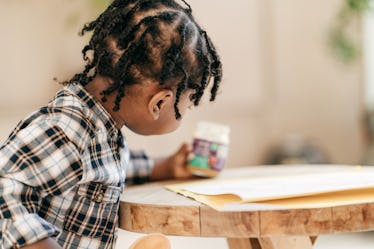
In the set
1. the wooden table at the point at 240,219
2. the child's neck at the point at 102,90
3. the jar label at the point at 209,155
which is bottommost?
the wooden table at the point at 240,219

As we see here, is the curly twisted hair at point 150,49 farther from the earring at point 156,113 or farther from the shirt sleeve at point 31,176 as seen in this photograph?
the shirt sleeve at point 31,176

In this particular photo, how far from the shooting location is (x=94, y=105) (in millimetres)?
1179

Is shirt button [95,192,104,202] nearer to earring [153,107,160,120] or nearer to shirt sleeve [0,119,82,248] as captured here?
shirt sleeve [0,119,82,248]

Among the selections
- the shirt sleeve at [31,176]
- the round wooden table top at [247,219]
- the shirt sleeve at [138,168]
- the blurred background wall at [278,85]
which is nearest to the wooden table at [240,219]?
the round wooden table top at [247,219]

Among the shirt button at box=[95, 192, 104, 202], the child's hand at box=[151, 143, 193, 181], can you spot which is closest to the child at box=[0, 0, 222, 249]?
the shirt button at box=[95, 192, 104, 202]

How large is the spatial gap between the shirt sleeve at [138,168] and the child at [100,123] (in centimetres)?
19

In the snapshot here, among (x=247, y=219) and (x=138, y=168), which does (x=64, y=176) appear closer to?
(x=247, y=219)

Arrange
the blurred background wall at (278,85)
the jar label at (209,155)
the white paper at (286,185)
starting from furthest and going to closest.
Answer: the blurred background wall at (278,85), the jar label at (209,155), the white paper at (286,185)

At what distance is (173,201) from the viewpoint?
113 cm

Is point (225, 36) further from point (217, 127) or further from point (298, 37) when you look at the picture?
point (217, 127)

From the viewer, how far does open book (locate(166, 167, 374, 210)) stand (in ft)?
3.52

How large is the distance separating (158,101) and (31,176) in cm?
29

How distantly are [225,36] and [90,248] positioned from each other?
96.1 inches

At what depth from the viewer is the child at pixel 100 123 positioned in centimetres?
102
